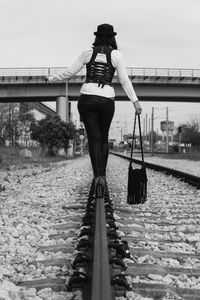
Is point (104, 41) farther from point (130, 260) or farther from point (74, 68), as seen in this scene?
point (130, 260)

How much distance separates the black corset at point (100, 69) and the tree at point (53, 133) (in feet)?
129

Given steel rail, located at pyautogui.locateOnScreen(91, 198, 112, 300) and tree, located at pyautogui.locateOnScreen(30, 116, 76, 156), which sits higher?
tree, located at pyautogui.locateOnScreen(30, 116, 76, 156)

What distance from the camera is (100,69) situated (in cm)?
557

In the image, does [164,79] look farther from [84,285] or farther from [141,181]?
[84,285]

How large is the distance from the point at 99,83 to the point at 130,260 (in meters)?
2.40

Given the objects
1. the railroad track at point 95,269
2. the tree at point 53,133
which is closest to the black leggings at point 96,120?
the railroad track at point 95,269

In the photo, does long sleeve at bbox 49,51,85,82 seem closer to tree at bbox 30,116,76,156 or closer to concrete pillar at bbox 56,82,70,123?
tree at bbox 30,116,76,156

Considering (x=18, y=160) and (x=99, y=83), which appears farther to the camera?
(x=18, y=160)

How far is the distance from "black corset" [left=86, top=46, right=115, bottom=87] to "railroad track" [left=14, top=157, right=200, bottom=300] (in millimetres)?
1422

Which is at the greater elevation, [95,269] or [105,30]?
[105,30]

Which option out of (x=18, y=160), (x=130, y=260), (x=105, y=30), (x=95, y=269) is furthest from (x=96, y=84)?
(x=18, y=160)

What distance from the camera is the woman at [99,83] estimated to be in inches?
220

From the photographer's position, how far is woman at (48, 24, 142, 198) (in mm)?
5578

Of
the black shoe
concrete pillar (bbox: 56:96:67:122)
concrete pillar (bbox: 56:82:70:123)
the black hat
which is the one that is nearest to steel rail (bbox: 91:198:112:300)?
the black shoe
